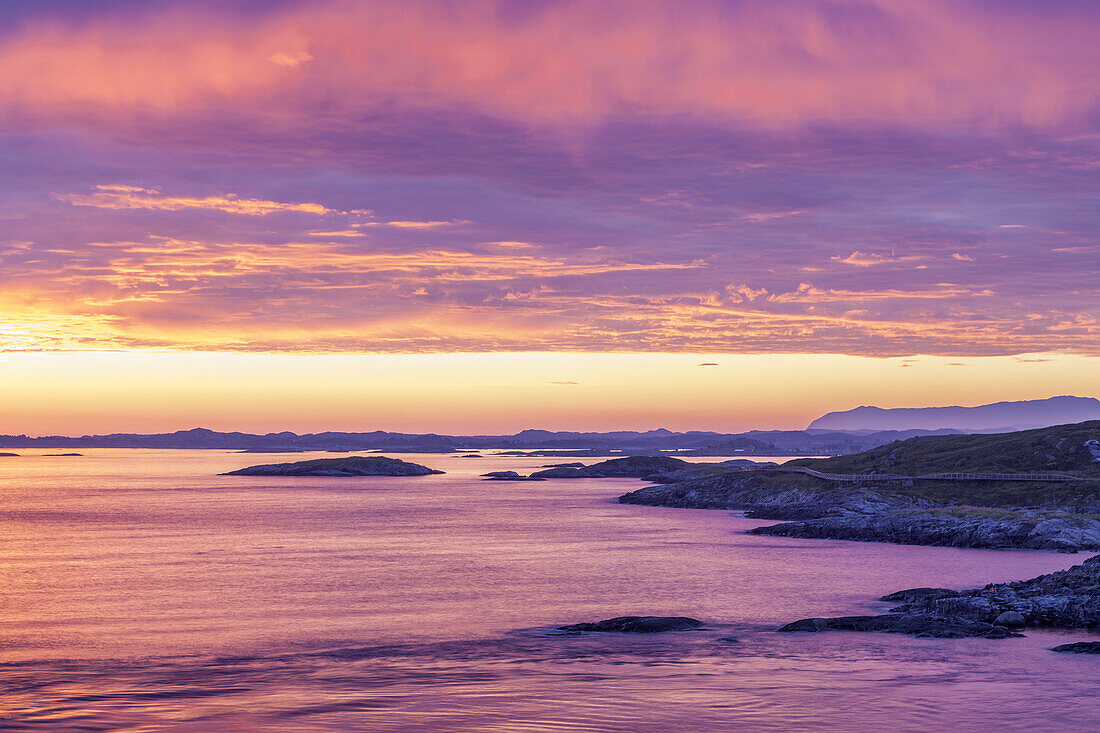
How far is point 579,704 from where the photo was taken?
3247 cm

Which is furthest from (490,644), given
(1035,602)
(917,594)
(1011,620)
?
(1035,602)

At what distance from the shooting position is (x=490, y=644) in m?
44.6

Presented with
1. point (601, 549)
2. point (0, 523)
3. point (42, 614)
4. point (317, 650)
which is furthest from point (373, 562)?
point (0, 523)

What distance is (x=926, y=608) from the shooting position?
5138cm

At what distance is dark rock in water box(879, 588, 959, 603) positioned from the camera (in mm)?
53678

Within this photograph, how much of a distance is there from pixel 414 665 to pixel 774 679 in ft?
48.9

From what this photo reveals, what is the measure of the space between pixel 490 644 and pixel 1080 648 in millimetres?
26650

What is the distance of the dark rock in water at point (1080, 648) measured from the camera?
1632 inches

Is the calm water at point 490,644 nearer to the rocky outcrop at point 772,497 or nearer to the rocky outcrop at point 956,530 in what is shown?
the rocky outcrop at point 956,530

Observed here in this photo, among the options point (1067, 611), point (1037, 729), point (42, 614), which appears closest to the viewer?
point (1037, 729)

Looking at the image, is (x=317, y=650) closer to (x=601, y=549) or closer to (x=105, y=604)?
(x=105, y=604)

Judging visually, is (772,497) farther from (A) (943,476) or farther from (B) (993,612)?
(B) (993,612)

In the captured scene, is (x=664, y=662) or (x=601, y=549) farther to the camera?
(x=601, y=549)

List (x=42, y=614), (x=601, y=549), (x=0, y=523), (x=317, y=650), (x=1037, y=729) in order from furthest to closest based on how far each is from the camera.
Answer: (x=0, y=523) → (x=601, y=549) → (x=42, y=614) → (x=317, y=650) → (x=1037, y=729)
